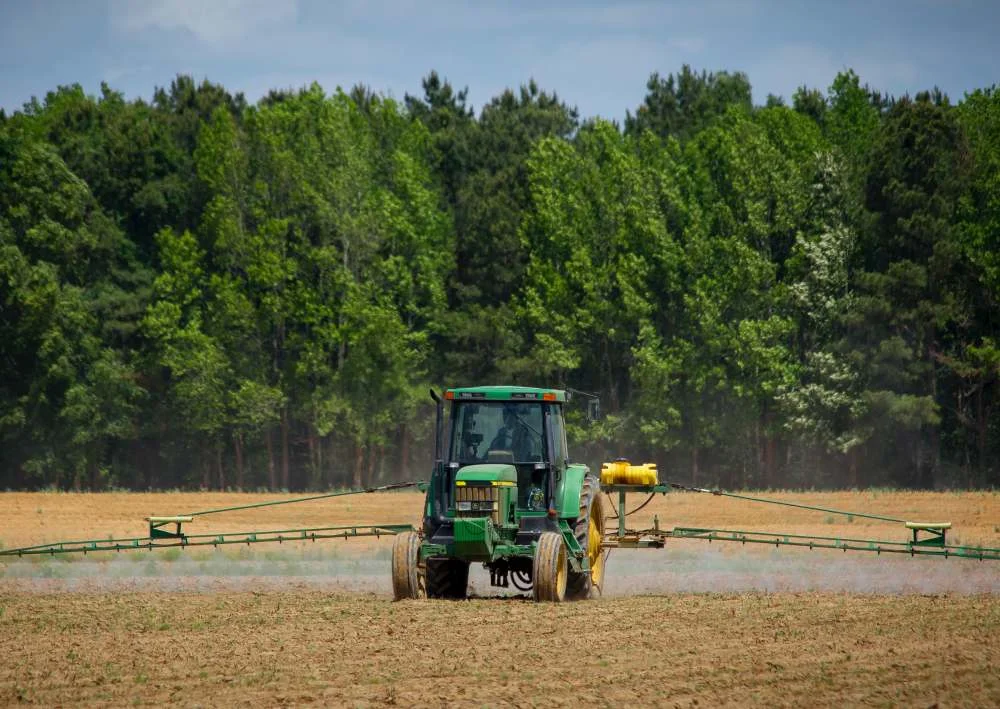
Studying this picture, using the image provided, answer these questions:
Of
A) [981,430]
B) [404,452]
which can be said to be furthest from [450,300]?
[981,430]

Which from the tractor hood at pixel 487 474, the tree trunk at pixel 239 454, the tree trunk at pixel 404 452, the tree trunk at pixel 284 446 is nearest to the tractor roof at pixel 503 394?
the tractor hood at pixel 487 474

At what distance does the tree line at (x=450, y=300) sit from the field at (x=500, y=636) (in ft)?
108

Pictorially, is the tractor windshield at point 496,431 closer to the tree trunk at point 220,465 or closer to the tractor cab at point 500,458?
the tractor cab at point 500,458

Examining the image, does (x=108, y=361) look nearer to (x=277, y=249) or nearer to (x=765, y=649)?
(x=277, y=249)

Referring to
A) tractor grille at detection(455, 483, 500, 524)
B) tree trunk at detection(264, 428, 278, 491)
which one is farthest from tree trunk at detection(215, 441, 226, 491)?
tractor grille at detection(455, 483, 500, 524)

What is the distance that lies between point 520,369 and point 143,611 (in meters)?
44.1

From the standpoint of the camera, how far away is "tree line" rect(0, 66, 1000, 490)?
60.3 m

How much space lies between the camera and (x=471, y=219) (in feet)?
223

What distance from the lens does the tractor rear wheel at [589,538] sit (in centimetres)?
2111

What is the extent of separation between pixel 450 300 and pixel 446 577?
162 feet

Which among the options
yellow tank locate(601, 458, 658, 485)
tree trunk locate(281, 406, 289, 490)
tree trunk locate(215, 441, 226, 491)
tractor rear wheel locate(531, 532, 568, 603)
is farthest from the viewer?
tree trunk locate(215, 441, 226, 491)

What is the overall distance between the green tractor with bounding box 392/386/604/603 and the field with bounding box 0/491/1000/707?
22.0 inches

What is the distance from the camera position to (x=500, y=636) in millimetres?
16875

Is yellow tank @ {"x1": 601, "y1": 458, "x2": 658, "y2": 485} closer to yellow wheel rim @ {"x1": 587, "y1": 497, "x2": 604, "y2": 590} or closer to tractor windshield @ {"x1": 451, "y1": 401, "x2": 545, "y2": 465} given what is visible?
yellow wheel rim @ {"x1": 587, "y1": 497, "x2": 604, "y2": 590}
